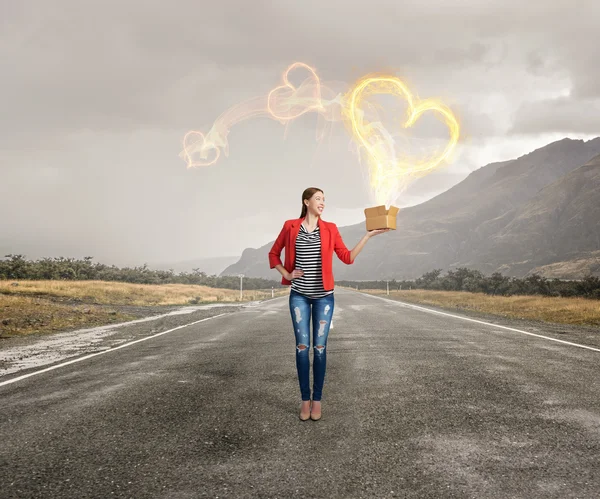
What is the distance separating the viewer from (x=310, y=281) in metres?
3.98

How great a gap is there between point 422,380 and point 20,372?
5508 mm

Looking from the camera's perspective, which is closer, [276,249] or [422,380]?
[276,249]

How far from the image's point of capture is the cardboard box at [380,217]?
154 inches

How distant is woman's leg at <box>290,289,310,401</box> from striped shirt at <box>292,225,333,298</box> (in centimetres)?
9

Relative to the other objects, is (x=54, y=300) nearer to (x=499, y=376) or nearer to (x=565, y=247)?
(x=499, y=376)

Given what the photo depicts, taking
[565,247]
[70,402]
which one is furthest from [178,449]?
[565,247]

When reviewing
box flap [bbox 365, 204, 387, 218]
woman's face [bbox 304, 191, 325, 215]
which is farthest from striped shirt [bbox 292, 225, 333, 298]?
box flap [bbox 365, 204, 387, 218]

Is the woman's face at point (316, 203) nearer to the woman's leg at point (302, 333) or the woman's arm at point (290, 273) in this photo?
the woman's arm at point (290, 273)

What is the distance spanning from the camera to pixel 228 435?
11.2 ft

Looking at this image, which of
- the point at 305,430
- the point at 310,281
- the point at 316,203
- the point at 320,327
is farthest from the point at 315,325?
the point at 316,203

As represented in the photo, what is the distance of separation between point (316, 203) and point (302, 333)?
47.9 inches

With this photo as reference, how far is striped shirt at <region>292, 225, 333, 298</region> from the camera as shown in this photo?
397 centimetres

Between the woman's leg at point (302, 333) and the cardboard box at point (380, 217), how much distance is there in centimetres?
93

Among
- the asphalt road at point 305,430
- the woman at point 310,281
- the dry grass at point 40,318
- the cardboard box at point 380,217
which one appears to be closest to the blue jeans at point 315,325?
the woman at point 310,281
